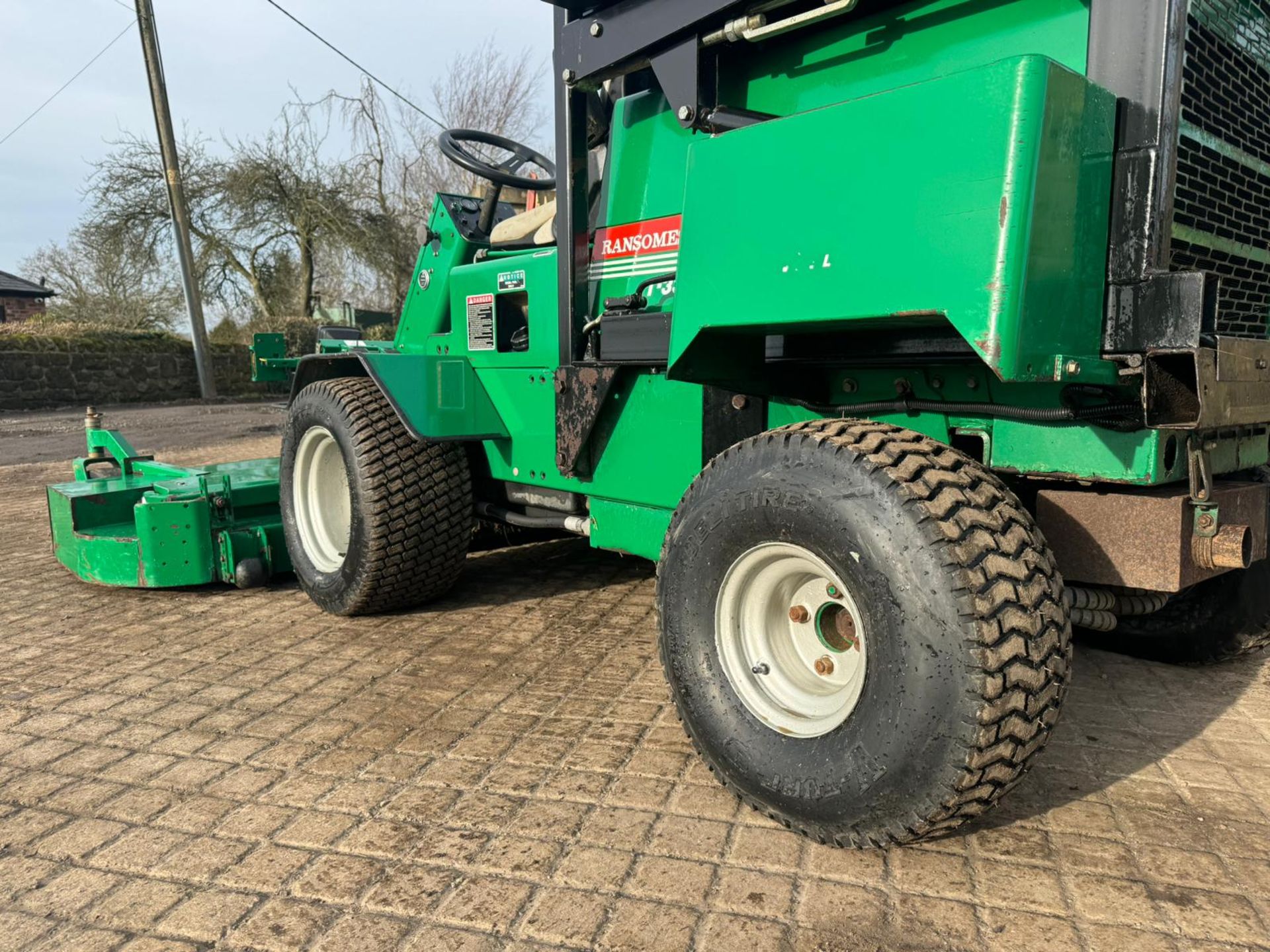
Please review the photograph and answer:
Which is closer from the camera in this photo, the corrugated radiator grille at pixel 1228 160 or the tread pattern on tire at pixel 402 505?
the corrugated radiator grille at pixel 1228 160

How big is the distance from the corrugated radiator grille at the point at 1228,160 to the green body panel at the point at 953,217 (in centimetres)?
27

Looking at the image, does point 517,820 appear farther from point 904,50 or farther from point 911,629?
point 904,50

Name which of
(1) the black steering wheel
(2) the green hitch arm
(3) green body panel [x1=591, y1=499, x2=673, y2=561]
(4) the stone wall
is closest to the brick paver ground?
(3) green body panel [x1=591, y1=499, x2=673, y2=561]

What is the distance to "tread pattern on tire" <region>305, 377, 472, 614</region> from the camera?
3883mm

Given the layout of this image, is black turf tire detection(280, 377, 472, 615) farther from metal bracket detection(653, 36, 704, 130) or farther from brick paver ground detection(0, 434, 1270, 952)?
metal bracket detection(653, 36, 704, 130)

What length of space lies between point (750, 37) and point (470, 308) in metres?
1.96

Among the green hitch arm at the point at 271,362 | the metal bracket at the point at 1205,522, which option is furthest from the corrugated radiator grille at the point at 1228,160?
the green hitch arm at the point at 271,362

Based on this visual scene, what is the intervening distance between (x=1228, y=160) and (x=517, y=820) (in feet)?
7.88

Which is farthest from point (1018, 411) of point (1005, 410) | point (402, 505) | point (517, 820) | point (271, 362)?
point (271, 362)

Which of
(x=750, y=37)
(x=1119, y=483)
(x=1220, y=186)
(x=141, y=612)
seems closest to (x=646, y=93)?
(x=750, y=37)

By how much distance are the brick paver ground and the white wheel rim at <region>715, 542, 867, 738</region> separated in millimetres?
313

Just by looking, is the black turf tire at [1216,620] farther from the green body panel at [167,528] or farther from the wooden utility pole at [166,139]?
the wooden utility pole at [166,139]

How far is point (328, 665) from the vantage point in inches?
139

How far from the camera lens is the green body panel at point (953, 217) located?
1797mm
